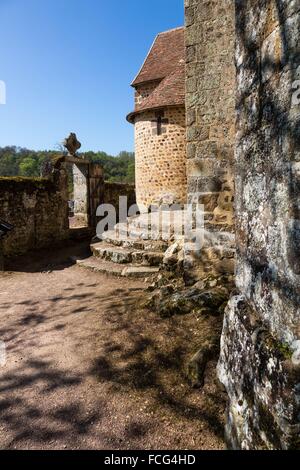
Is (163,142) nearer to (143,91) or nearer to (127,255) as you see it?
(143,91)

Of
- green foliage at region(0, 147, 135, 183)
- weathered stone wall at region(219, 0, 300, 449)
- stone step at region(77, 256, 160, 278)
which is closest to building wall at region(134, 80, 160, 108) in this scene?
stone step at region(77, 256, 160, 278)

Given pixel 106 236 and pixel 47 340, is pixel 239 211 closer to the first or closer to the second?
pixel 47 340

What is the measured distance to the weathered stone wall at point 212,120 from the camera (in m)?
4.41

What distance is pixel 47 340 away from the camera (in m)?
3.64

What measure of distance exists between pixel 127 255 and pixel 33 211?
382cm

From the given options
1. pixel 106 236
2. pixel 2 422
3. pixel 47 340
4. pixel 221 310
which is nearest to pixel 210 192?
pixel 221 310

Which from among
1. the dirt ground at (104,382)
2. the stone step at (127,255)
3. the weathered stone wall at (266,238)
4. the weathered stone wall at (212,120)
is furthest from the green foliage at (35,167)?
the weathered stone wall at (266,238)

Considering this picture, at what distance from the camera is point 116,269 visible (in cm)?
681

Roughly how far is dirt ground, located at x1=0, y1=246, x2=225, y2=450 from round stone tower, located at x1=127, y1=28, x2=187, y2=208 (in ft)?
27.5

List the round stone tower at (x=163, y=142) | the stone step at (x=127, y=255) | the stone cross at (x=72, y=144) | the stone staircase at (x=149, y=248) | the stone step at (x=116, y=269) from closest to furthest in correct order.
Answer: the stone staircase at (x=149, y=248) < the stone step at (x=116, y=269) < the stone step at (x=127, y=255) < the stone cross at (x=72, y=144) < the round stone tower at (x=163, y=142)

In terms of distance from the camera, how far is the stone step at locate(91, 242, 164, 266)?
6.77 metres

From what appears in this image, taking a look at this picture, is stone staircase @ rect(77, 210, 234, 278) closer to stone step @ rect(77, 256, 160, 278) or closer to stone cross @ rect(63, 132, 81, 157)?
stone step @ rect(77, 256, 160, 278)

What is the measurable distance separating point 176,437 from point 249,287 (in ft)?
3.99

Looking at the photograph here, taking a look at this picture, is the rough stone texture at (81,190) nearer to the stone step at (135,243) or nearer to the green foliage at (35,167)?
the stone step at (135,243)
